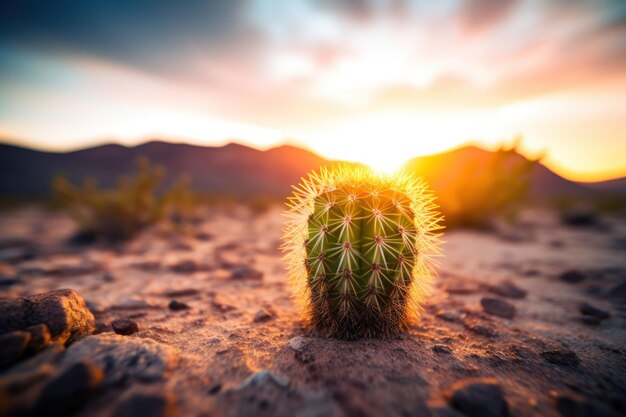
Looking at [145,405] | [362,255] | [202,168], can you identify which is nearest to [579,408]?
[362,255]

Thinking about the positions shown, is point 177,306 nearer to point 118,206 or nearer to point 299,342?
point 299,342

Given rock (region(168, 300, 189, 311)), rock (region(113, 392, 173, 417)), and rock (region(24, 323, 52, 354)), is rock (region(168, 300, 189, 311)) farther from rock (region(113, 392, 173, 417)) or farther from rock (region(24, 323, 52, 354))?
rock (region(113, 392, 173, 417))

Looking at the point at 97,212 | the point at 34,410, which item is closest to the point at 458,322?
the point at 34,410

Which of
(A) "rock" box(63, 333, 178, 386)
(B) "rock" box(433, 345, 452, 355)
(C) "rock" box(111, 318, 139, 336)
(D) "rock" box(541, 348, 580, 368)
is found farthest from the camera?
(C) "rock" box(111, 318, 139, 336)

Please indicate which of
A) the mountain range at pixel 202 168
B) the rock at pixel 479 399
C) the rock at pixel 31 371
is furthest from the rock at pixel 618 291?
the mountain range at pixel 202 168

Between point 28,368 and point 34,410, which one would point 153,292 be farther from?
point 34,410

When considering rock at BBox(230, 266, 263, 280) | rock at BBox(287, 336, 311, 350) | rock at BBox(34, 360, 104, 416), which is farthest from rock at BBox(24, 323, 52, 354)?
rock at BBox(230, 266, 263, 280)
